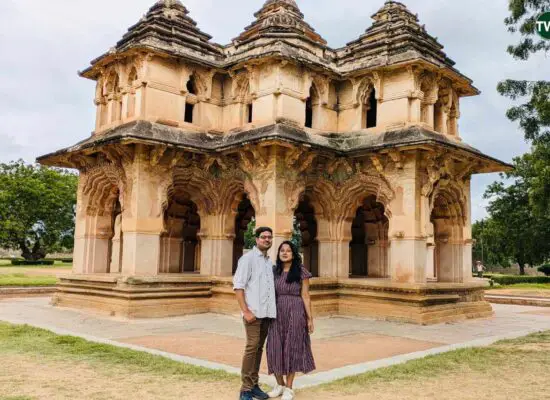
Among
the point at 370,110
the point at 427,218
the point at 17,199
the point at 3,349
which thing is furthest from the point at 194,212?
the point at 17,199

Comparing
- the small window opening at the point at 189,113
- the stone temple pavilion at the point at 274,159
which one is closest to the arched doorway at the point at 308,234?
the stone temple pavilion at the point at 274,159

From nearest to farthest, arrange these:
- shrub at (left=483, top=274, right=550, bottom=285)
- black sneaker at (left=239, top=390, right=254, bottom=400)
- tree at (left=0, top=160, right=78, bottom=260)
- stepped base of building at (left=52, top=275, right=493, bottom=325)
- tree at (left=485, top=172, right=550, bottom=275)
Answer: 1. black sneaker at (left=239, top=390, right=254, bottom=400)
2. stepped base of building at (left=52, top=275, right=493, bottom=325)
3. shrub at (left=483, top=274, right=550, bottom=285)
4. tree at (left=485, top=172, right=550, bottom=275)
5. tree at (left=0, top=160, right=78, bottom=260)

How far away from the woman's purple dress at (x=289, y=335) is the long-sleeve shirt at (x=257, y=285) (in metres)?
0.12

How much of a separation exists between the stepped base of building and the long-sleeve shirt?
774cm

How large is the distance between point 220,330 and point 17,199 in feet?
126

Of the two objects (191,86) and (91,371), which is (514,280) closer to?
(191,86)

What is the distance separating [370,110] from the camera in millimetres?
15859

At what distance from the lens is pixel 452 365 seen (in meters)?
7.76

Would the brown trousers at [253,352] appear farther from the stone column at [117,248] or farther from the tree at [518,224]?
the tree at [518,224]

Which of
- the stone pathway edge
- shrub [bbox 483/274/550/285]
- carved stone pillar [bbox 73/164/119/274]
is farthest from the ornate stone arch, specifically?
shrub [bbox 483/274/550/285]

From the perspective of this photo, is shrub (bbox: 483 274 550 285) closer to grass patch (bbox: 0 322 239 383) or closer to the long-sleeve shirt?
grass patch (bbox: 0 322 239 383)

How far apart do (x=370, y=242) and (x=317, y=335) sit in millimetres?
7116

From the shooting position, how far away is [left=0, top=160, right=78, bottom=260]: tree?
43.5 meters

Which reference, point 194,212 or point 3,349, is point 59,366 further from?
point 194,212
